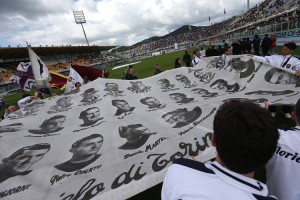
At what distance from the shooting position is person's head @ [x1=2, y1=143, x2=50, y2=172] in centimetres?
317

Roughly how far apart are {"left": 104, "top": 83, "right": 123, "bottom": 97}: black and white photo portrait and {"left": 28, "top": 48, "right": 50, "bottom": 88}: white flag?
18.0 feet

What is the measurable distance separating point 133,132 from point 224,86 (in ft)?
10.6

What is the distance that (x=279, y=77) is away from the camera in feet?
16.1

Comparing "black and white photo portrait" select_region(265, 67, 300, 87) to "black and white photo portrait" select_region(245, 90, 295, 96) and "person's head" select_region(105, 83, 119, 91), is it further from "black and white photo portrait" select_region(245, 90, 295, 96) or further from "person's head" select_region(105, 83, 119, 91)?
"person's head" select_region(105, 83, 119, 91)

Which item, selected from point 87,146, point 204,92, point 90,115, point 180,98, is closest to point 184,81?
point 204,92

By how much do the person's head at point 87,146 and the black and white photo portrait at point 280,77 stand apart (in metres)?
4.19

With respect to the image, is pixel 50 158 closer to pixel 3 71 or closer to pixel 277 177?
pixel 277 177

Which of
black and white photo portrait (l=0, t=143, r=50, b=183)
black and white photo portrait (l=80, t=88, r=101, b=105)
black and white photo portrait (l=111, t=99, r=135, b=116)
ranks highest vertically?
black and white photo portrait (l=80, t=88, r=101, b=105)

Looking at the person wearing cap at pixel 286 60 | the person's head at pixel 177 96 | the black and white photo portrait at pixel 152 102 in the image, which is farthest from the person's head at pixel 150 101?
the person wearing cap at pixel 286 60

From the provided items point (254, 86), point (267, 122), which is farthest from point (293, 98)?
point (267, 122)

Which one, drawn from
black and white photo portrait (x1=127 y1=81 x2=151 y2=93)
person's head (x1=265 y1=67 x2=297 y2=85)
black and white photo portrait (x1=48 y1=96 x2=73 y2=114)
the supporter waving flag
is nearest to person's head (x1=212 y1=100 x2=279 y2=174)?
person's head (x1=265 y1=67 x2=297 y2=85)

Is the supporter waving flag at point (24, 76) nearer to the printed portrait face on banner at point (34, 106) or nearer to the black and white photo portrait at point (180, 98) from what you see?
the printed portrait face on banner at point (34, 106)

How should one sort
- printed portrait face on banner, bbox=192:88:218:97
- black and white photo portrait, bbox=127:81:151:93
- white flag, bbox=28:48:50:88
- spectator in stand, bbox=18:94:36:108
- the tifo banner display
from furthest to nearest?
1. white flag, bbox=28:48:50:88
2. spectator in stand, bbox=18:94:36:108
3. black and white photo portrait, bbox=127:81:151:93
4. printed portrait face on banner, bbox=192:88:218:97
5. the tifo banner display

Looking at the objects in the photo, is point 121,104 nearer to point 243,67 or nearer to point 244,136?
point 243,67
